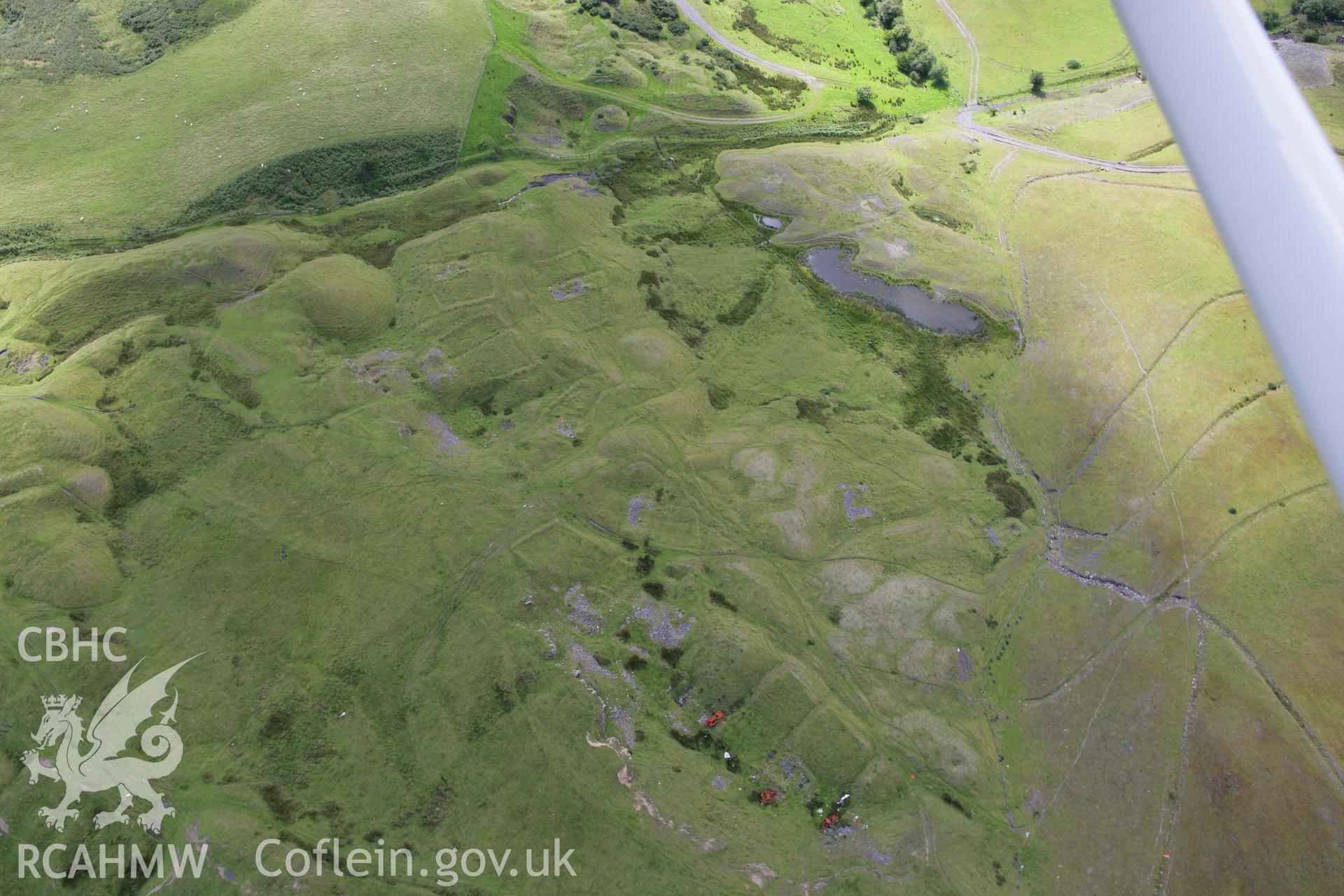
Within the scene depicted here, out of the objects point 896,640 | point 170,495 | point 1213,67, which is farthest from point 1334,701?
point 170,495

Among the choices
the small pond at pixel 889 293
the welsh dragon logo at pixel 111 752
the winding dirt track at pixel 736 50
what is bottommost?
the welsh dragon logo at pixel 111 752

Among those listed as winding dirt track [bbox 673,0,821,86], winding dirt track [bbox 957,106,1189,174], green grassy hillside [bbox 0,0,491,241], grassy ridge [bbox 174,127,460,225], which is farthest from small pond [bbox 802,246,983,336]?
green grassy hillside [bbox 0,0,491,241]

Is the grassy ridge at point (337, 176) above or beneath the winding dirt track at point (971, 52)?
beneath

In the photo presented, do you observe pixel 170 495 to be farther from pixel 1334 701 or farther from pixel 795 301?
pixel 1334 701

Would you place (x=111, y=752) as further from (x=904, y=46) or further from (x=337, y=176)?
(x=904, y=46)

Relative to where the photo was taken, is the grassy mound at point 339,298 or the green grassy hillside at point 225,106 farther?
the green grassy hillside at point 225,106

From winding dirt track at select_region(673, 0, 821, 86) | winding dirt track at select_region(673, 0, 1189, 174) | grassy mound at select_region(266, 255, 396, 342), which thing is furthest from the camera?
winding dirt track at select_region(673, 0, 821, 86)

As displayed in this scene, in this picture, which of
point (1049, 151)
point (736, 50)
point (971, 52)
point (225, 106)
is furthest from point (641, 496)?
point (971, 52)

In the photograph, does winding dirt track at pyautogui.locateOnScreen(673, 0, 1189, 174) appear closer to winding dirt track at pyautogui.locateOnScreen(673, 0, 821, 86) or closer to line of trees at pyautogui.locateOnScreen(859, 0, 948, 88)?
winding dirt track at pyautogui.locateOnScreen(673, 0, 821, 86)

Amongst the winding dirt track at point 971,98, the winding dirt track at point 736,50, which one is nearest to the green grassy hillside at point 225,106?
the winding dirt track at point 736,50

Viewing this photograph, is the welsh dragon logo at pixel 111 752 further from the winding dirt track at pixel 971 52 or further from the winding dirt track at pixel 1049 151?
the winding dirt track at pixel 971 52
